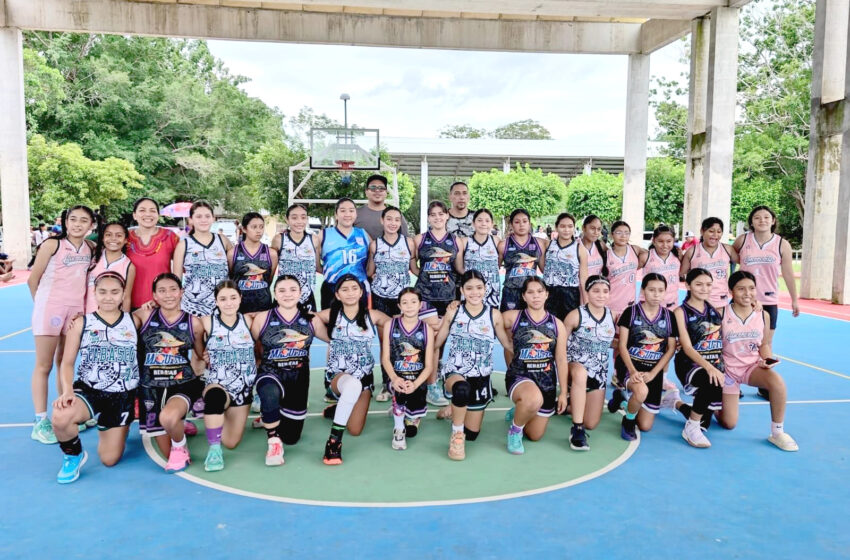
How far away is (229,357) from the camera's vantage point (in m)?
4.17

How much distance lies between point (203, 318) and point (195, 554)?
5.87 feet

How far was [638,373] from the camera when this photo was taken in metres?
4.54

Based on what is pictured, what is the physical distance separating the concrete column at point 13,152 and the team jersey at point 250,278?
590 inches

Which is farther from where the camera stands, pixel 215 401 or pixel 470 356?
pixel 470 356

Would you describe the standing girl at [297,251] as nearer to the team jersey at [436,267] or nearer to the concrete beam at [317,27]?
the team jersey at [436,267]

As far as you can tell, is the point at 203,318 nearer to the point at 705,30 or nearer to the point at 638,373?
the point at 638,373

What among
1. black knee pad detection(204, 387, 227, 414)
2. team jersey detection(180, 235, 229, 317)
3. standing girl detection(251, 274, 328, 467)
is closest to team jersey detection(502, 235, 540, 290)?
standing girl detection(251, 274, 328, 467)

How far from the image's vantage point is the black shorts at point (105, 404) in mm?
3914

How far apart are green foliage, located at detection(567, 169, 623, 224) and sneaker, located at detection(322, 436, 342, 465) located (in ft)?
83.0

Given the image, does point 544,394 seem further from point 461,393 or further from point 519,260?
point 519,260

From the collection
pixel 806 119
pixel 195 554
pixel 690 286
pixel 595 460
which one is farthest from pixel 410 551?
pixel 806 119

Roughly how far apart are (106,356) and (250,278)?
4.31ft

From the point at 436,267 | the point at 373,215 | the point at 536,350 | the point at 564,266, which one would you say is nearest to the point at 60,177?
the point at 373,215

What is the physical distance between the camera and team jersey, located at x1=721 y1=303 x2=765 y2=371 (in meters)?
4.67
